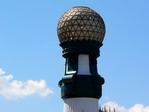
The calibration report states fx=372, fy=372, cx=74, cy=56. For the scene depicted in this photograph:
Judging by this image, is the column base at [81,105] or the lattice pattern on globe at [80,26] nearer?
the column base at [81,105]

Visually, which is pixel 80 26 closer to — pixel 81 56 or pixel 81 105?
pixel 81 56

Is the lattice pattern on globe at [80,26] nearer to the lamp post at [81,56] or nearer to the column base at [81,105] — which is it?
the lamp post at [81,56]

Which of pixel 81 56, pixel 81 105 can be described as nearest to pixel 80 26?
pixel 81 56

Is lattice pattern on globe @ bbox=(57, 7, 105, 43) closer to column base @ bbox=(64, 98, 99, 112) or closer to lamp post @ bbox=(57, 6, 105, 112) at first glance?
lamp post @ bbox=(57, 6, 105, 112)

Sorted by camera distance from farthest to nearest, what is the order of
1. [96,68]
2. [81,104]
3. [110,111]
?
[110,111] → [96,68] → [81,104]

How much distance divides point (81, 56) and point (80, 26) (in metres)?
4.82

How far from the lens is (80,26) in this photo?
5975cm

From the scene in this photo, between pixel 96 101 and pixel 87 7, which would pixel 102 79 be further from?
pixel 87 7

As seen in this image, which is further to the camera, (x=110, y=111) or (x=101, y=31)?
(x=110, y=111)

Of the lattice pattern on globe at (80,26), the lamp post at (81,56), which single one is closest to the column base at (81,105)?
the lamp post at (81,56)

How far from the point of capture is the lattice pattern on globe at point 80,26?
59.8m

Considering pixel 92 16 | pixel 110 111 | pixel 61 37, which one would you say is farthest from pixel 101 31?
pixel 110 111

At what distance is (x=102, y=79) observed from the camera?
60.2m

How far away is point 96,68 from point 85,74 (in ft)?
9.63
